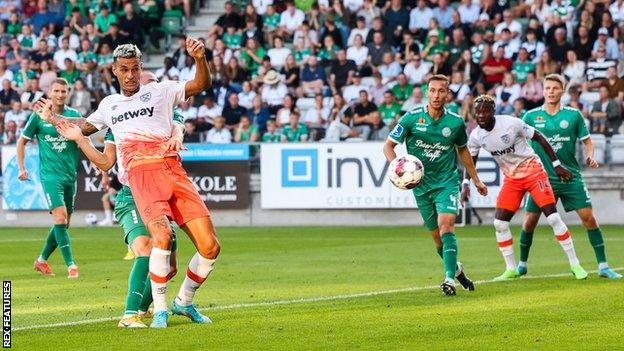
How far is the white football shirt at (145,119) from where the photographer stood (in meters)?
11.3

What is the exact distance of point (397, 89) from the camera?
103 ft

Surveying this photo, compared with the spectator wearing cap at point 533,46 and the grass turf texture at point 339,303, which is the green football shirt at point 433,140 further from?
the spectator wearing cap at point 533,46

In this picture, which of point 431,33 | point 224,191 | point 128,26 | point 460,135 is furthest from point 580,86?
point 460,135

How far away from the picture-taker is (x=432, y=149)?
15.0m

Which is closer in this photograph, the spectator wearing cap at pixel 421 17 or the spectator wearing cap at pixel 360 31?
the spectator wearing cap at pixel 421 17

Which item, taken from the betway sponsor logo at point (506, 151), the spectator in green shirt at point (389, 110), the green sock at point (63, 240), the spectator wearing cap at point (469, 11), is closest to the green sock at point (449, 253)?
the betway sponsor logo at point (506, 151)

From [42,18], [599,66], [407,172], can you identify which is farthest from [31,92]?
[407,172]

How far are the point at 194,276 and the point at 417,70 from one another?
20.5m

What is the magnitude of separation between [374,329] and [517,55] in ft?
67.9

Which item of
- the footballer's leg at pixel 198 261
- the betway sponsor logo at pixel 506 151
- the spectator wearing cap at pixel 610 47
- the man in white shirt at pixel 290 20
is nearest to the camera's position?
the footballer's leg at pixel 198 261

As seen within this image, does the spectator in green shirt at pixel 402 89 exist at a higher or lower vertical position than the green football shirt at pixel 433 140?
lower

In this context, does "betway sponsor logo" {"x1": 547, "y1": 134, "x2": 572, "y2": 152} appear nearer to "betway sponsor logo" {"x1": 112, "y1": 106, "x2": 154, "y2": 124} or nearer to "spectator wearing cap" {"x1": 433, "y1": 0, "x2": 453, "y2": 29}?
"betway sponsor logo" {"x1": 112, "y1": 106, "x2": 154, "y2": 124}

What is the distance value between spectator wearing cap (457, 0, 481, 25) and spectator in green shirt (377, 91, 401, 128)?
10.9 feet

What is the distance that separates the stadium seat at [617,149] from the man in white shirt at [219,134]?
332 inches
